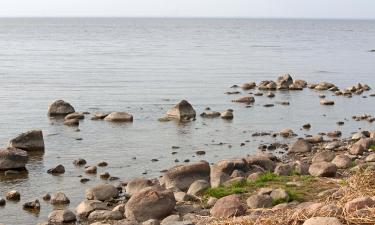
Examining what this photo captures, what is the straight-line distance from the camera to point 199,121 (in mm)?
28734

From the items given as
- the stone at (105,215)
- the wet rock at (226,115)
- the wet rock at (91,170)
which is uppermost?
the wet rock at (226,115)

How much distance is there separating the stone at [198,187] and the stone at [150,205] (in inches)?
52.9

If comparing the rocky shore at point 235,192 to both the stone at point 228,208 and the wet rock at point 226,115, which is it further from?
the wet rock at point 226,115

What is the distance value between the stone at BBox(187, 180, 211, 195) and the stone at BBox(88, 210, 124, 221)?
1.99 meters

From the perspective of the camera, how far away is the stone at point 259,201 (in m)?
12.9

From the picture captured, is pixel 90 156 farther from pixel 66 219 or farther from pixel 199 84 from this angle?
pixel 199 84

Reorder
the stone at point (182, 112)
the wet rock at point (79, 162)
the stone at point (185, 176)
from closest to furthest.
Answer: the stone at point (185, 176), the wet rock at point (79, 162), the stone at point (182, 112)

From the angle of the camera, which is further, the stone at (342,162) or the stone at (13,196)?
the stone at (342,162)

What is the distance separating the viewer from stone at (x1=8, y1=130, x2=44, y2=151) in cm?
2256

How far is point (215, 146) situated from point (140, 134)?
3.84m

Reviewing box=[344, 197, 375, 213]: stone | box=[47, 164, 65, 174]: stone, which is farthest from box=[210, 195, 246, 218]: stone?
box=[47, 164, 65, 174]: stone

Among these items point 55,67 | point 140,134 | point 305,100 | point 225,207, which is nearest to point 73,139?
point 140,134

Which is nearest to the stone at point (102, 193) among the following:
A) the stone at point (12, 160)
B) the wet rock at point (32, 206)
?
the wet rock at point (32, 206)

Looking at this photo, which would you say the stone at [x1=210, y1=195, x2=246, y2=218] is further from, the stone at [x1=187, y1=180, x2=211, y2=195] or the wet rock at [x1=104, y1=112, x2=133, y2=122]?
the wet rock at [x1=104, y1=112, x2=133, y2=122]
